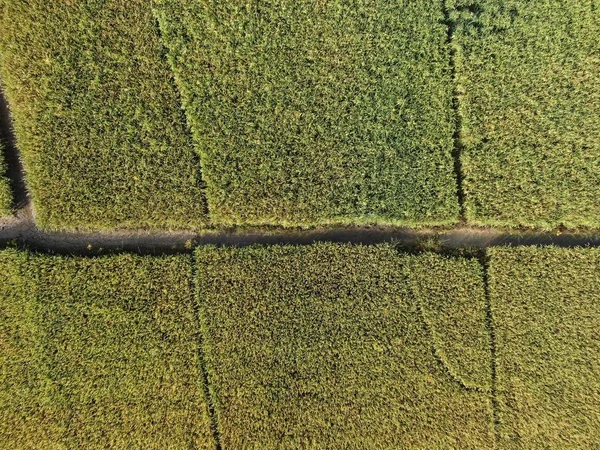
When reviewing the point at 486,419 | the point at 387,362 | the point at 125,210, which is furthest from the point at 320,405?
the point at 125,210

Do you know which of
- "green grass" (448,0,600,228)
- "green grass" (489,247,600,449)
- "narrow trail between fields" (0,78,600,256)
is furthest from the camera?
"narrow trail between fields" (0,78,600,256)

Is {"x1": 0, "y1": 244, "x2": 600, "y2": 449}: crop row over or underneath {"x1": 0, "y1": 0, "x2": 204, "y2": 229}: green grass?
underneath

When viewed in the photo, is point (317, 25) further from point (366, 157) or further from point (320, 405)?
point (320, 405)

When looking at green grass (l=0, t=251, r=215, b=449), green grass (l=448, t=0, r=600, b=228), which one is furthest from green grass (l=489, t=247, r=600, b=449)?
green grass (l=0, t=251, r=215, b=449)

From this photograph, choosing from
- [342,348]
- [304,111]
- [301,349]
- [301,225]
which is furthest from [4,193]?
[342,348]

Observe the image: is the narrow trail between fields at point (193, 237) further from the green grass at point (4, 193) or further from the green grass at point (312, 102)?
the green grass at point (312, 102)

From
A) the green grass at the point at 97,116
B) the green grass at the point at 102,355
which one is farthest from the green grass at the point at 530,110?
the green grass at the point at 102,355

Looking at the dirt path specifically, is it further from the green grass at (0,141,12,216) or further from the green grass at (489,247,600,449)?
the green grass at (489,247,600,449)

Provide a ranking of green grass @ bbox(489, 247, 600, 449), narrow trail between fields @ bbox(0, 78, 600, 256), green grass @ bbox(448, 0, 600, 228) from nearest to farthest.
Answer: green grass @ bbox(489, 247, 600, 449)
green grass @ bbox(448, 0, 600, 228)
narrow trail between fields @ bbox(0, 78, 600, 256)
